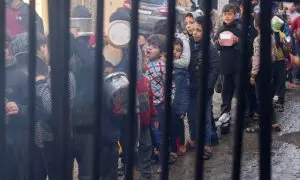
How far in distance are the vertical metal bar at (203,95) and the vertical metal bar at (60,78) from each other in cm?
36

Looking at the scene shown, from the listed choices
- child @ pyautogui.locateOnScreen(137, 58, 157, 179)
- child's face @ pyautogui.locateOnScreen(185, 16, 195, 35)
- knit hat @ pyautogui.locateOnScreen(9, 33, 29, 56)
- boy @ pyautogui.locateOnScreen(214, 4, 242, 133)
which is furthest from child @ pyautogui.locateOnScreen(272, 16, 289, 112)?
knit hat @ pyautogui.locateOnScreen(9, 33, 29, 56)

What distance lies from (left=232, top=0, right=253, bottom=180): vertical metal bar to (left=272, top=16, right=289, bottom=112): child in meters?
6.07

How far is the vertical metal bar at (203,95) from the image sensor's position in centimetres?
149

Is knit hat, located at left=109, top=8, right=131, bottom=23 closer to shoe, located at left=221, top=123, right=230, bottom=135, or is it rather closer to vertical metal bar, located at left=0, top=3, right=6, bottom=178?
vertical metal bar, located at left=0, top=3, right=6, bottom=178

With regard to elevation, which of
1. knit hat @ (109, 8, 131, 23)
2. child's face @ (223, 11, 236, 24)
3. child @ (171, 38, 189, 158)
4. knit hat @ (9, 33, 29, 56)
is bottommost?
child @ (171, 38, 189, 158)

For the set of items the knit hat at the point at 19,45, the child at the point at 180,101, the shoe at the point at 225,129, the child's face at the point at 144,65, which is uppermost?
the knit hat at the point at 19,45

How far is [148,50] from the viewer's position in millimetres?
5059

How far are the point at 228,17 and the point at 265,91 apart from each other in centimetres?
504

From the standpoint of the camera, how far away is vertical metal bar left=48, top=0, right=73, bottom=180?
1.56 metres

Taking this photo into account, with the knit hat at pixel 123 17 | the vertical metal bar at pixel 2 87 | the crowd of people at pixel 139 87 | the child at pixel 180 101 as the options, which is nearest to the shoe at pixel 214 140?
the crowd of people at pixel 139 87

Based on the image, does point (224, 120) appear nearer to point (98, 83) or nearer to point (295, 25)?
point (295, 25)

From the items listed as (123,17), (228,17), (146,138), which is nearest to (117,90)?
(123,17)

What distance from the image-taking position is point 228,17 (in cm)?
644

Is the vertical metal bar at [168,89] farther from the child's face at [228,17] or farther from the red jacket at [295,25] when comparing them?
the red jacket at [295,25]
